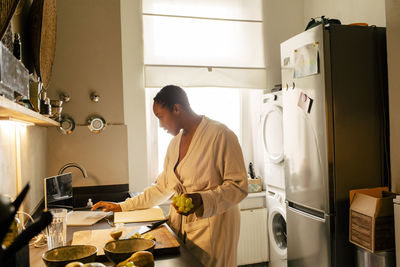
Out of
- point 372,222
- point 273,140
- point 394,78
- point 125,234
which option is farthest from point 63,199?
point 394,78

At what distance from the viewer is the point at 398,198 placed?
6.75 feet

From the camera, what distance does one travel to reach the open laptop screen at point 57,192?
174 centimetres

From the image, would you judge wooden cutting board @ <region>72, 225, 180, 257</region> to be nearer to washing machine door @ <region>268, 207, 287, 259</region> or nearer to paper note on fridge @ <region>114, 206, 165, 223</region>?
paper note on fridge @ <region>114, 206, 165, 223</region>

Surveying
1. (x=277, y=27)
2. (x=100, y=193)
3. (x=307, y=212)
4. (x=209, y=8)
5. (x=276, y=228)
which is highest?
(x=209, y=8)

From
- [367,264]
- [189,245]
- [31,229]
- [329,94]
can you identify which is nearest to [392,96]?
[329,94]

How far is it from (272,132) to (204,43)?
113 centimetres

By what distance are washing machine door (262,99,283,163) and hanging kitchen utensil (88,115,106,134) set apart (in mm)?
1529

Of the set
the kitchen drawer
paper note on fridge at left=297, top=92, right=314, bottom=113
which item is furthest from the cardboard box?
the kitchen drawer

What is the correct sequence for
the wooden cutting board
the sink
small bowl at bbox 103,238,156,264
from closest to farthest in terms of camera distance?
small bowl at bbox 103,238,156,264
the wooden cutting board
the sink

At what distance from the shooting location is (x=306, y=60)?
99.1 inches

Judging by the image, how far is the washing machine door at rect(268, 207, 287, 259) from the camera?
10.8ft

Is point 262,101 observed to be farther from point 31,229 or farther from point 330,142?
point 31,229

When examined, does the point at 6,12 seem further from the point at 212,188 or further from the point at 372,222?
the point at 372,222

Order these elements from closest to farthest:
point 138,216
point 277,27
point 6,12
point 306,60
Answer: point 6,12
point 138,216
point 306,60
point 277,27
